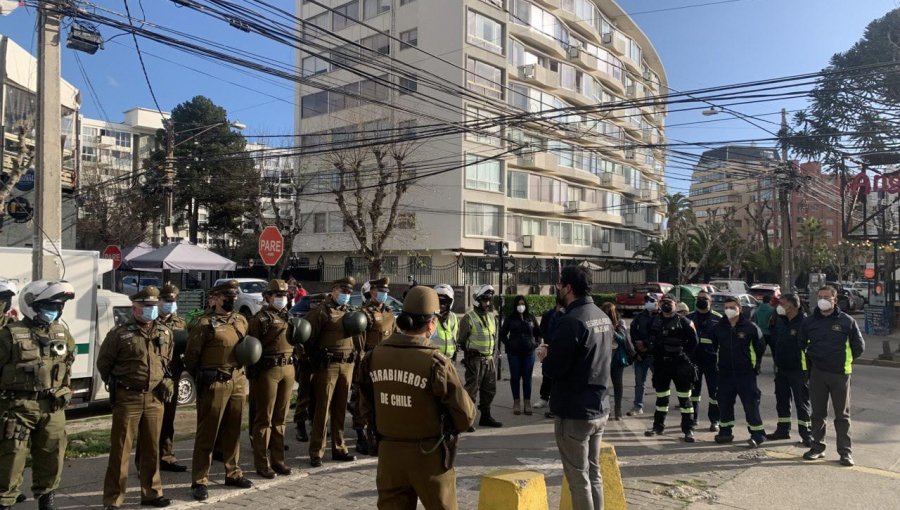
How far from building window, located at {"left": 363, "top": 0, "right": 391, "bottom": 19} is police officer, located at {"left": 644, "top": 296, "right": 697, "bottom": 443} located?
34015mm

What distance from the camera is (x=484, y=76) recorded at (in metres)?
35.2

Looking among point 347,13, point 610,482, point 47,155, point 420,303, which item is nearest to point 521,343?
point 610,482

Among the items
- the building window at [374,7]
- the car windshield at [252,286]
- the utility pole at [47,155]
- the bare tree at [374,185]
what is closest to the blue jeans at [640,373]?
the utility pole at [47,155]

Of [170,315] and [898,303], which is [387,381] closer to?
[170,315]

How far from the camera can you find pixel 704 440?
794cm

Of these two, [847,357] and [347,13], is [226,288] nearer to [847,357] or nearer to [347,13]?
[847,357]

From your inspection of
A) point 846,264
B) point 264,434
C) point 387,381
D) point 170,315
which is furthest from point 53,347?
point 846,264

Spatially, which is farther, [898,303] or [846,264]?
[846,264]

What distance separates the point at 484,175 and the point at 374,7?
1287 centimetres

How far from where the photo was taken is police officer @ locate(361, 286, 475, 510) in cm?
354

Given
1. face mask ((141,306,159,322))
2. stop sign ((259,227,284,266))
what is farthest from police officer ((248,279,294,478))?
stop sign ((259,227,284,266))

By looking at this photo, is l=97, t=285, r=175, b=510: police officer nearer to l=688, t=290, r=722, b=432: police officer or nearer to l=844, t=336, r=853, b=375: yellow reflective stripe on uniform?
l=688, t=290, r=722, b=432: police officer

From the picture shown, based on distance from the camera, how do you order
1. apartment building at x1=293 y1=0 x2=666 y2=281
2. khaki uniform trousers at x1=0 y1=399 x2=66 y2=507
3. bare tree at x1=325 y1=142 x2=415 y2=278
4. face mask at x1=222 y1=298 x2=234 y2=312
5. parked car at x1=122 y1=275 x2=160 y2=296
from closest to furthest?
khaki uniform trousers at x1=0 y1=399 x2=66 y2=507
face mask at x1=222 y1=298 x2=234 y2=312
bare tree at x1=325 y1=142 x2=415 y2=278
parked car at x1=122 y1=275 x2=160 y2=296
apartment building at x1=293 y1=0 x2=666 y2=281

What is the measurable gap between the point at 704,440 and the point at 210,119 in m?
43.1
